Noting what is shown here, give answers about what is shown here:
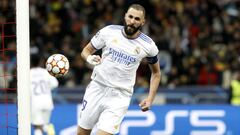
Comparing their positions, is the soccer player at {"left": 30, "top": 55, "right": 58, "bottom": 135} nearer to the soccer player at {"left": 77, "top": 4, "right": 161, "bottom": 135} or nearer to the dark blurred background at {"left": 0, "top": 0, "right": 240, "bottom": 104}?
the dark blurred background at {"left": 0, "top": 0, "right": 240, "bottom": 104}

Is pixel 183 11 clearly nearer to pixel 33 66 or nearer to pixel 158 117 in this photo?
pixel 158 117

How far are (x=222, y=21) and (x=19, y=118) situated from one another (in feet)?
37.6

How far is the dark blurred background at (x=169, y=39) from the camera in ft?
53.6

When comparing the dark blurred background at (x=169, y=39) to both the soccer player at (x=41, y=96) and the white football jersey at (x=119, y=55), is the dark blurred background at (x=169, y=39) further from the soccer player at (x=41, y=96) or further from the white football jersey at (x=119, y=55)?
the white football jersey at (x=119, y=55)

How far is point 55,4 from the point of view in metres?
19.4

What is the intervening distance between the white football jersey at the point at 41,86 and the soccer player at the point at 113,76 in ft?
13.0

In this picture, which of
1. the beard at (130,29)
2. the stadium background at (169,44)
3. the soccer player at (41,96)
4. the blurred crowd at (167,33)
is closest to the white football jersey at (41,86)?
the soccer player at (41,96)

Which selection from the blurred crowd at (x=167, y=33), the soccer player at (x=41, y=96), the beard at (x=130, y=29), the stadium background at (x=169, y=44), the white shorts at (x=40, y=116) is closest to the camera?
the beard at (x=130, y=29)

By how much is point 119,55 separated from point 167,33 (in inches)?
385

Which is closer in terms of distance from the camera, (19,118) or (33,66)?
(19,118)

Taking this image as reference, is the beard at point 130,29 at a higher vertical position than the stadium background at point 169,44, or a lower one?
higher

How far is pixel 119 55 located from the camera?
9.02 m

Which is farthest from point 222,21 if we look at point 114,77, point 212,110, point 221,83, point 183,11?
point 114,77

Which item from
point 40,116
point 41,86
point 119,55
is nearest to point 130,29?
point 119,55
